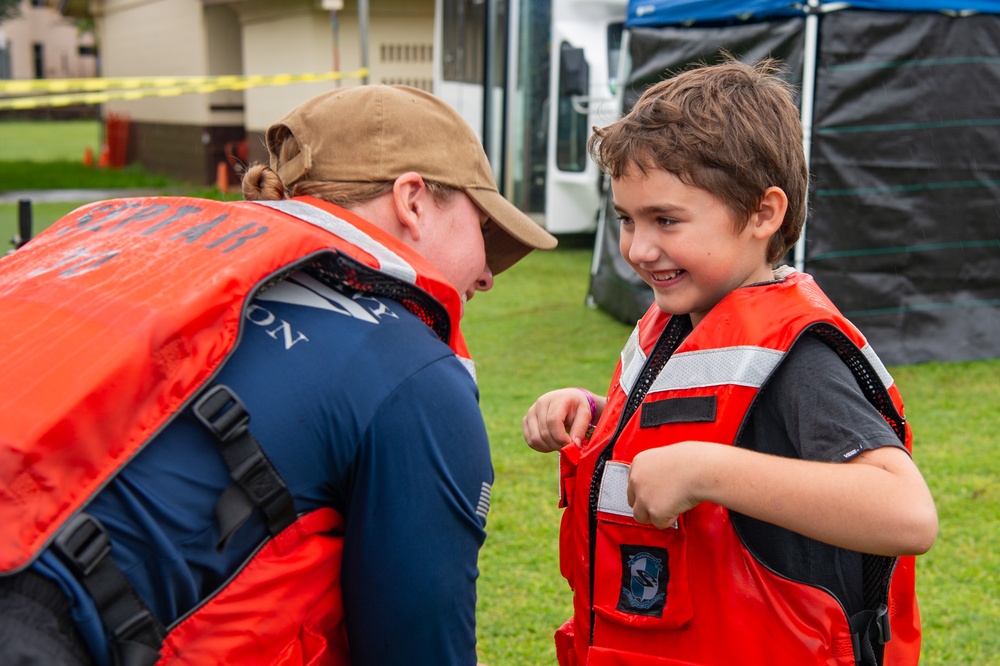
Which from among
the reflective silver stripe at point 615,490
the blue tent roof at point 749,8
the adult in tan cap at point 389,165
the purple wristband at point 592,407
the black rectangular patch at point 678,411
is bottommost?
the reflective silver stripe at point 615,490

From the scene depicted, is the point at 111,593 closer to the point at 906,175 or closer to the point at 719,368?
the point at 719,368

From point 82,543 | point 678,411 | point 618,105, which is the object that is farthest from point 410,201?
point 618,105

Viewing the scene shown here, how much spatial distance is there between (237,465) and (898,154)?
6.10m

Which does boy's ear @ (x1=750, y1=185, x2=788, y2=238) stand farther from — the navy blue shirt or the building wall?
the building wall

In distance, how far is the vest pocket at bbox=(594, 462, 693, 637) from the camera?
72.4 inches

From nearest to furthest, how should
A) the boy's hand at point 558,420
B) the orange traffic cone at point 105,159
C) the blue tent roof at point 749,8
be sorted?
the boy's hand at point 558,420 → the blue tent roof at point 749,8 → the orange traffic cone at point 105,159

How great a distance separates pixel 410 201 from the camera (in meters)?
1.91

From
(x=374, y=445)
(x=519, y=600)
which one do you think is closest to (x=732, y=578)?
(x=374, y=445)

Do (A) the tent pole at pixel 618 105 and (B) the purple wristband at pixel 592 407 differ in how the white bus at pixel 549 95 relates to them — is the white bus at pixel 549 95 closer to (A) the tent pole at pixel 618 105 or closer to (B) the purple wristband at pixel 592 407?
(A) the tent pole at pixel 618 105

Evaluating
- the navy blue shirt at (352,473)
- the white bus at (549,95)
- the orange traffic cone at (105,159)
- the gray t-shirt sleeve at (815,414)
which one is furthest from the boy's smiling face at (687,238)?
the orange traffic cone at (105,159)

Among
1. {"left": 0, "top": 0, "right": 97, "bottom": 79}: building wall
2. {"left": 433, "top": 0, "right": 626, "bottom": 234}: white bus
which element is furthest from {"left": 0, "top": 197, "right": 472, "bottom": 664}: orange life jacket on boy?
{"left": 0, "top": 0, "right": 97, "bottom": 79}: building wall

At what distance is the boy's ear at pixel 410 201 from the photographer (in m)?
1.88

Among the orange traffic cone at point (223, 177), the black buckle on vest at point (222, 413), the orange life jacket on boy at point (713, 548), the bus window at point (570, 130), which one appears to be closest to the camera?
the black buckle on vest at point (222, 413)

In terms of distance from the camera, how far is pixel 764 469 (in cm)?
162
